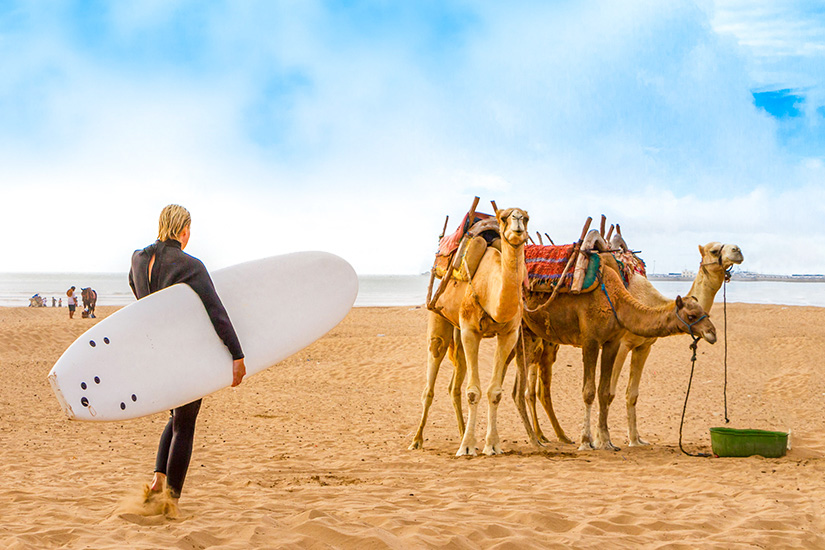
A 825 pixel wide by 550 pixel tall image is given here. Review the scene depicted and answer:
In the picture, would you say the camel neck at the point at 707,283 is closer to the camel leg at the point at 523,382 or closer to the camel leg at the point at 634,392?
the camel leg at the point at 634,392

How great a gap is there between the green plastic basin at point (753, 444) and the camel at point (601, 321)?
1.35 metres

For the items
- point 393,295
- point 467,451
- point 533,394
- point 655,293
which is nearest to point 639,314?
point 655,293

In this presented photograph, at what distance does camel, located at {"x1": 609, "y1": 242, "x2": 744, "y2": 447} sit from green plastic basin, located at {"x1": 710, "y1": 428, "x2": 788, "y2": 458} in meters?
1.35

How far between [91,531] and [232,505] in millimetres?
1115

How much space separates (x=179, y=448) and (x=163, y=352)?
26.8 inches

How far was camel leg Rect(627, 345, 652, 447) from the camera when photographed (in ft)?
29.0

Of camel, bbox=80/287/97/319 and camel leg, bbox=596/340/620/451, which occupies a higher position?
camel, bbox=80/287/97/319

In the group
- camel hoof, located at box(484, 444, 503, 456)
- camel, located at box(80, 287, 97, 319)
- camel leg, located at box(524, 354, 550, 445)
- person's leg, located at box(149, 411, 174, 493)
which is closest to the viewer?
person's leg, located at box(149, 411, 174, 493)

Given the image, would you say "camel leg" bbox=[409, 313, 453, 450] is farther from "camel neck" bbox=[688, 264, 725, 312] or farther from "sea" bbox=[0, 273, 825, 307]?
"sea" bbox=[0, 273, 825, 307]

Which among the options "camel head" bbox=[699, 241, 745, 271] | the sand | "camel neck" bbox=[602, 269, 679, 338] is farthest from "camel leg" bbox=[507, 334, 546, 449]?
"camel head" bbox=[699, 241, 745, 271]

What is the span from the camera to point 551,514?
15.7 ft

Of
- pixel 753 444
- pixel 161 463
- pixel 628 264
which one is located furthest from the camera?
pixel 628 264

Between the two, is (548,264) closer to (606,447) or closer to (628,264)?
(628,264)

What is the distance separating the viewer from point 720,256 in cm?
852
